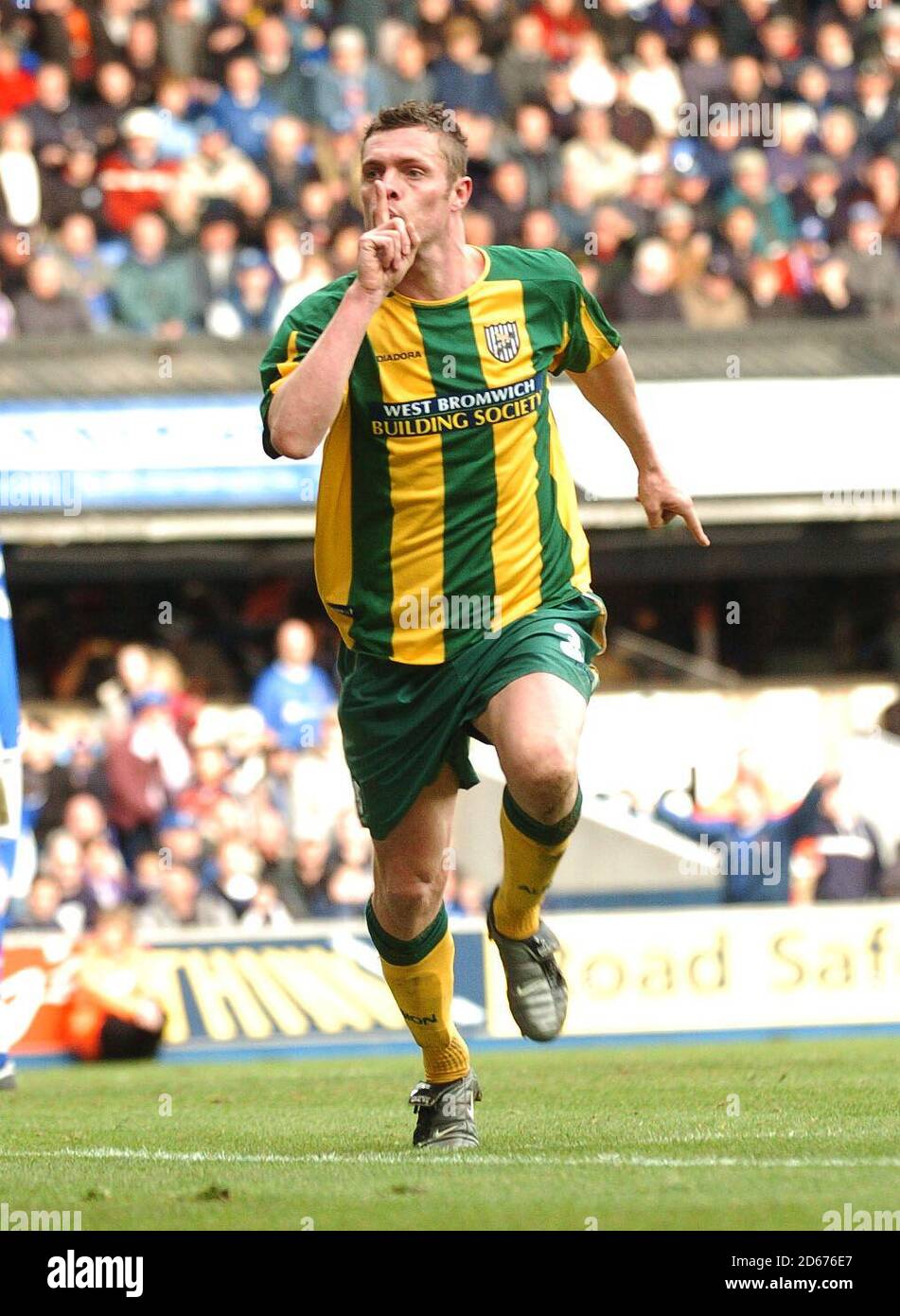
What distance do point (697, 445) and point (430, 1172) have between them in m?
10.7

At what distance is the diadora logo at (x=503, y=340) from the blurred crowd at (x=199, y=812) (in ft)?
25.3

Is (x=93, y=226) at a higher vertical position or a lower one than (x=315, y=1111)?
higher

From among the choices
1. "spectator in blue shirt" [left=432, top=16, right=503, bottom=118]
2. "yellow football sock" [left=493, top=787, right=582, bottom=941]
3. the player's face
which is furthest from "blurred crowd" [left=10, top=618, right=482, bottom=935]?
the player's face

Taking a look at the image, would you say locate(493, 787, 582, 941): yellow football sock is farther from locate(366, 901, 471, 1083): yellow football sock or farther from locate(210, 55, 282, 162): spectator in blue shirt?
locate(210, 55, 282, 162): spectator in blue shirt

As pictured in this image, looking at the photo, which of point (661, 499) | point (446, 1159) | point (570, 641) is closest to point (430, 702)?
point (570, 641)

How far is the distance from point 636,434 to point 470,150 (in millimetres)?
10778

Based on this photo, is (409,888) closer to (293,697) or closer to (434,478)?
(434,478)

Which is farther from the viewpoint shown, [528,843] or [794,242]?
[794,242]

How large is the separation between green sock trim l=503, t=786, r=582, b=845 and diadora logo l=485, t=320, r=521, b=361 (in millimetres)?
1212

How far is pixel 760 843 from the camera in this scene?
14500 mm

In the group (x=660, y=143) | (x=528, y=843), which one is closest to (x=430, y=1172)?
(x=528, y=843)

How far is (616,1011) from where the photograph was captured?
1291 cm

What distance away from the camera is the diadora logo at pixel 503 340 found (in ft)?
19.9
